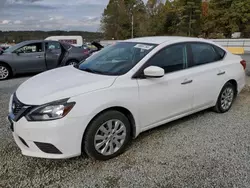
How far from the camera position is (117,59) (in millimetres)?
3348

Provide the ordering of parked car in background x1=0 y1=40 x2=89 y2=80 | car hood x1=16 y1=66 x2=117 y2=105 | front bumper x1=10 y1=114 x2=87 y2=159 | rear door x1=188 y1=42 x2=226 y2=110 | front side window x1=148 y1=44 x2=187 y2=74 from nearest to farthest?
front bumper x1=10 y1=114 x2=87 y2=159
car hood x1=16 y1=66 x2=117 y2=105
front side window x1=148 y1=44 x2=187 y2=74
rear door x1=188 y1=42 x2=226 y2=110
parked car in background x1=0 y1=40 x2=89 y2=80

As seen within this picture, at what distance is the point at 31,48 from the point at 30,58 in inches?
14.8

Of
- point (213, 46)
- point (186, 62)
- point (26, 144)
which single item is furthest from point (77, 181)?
point (213, 46)

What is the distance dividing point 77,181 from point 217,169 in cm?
152

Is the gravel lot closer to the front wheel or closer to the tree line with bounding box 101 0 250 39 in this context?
the front wheel

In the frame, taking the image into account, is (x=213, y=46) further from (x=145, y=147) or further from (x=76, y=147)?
(x=76, y=147)

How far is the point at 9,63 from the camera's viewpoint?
7.81m

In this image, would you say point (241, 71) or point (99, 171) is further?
point (241, 71)

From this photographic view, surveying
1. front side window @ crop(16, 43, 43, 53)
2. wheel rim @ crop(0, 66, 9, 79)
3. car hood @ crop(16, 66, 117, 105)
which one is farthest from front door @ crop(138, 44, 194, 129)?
wheel rim @ crop(0, 66, 9, 79)

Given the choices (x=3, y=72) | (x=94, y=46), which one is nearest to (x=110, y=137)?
(x=94, y=46)

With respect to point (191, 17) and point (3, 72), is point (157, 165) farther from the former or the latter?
point (191, 17)

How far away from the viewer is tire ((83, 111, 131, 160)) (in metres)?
2.55

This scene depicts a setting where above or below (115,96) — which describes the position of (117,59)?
above

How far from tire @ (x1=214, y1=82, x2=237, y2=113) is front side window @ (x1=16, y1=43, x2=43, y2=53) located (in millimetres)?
6589
